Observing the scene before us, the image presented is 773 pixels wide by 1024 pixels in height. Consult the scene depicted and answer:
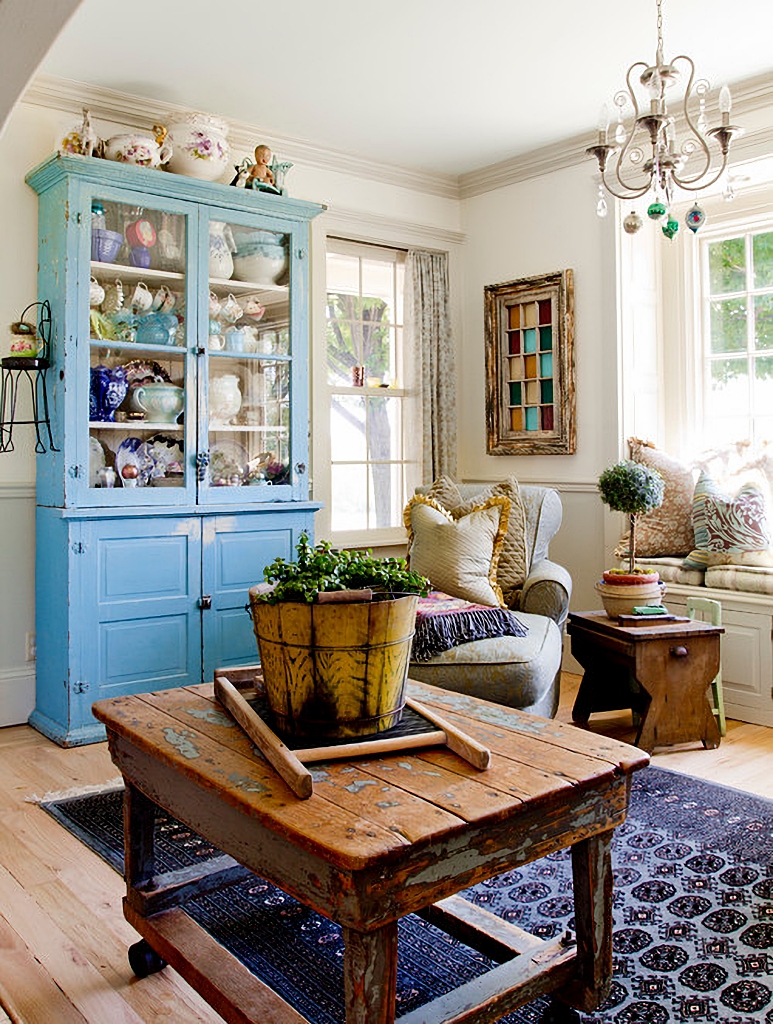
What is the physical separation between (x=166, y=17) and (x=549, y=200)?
7.35 ft

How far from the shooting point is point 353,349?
473cm

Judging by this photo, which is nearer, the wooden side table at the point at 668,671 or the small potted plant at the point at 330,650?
the small potted plant at the point at 330,650

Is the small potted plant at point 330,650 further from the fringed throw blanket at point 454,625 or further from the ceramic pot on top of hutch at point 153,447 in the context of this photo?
the ceramic pot on top of hutch at point 153,447

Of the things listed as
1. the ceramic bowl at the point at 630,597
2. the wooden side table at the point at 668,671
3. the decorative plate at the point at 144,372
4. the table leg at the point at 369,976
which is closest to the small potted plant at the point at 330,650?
the table leg at the point at 369,976

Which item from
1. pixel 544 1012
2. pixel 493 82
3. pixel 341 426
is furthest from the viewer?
pixel 341 426

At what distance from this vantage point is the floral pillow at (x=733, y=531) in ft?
12.5

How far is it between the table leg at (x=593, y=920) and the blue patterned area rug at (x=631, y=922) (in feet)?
0.34

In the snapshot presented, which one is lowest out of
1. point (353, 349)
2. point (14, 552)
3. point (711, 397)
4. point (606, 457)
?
point (14, 552)

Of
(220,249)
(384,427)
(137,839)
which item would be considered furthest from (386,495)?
(137,839)

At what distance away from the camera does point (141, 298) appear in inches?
143

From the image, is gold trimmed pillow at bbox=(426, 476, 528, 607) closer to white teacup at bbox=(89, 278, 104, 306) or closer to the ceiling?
white teacup at bbox=(89, 278, 104, 306)

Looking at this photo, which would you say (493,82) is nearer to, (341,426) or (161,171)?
(161,171)

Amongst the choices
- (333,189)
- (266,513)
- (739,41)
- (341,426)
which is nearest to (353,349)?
(341,426)

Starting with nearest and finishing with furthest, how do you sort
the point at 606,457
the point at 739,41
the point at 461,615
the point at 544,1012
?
1. the point at 544,1012
2. the point at 461,615
3. the point at 739,41
4. the point at 606,457
